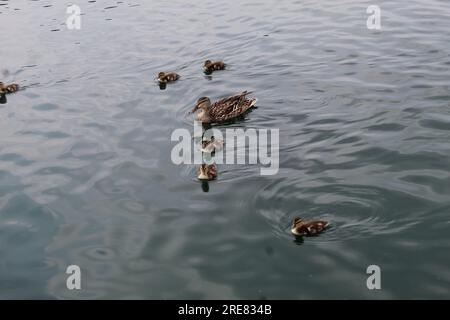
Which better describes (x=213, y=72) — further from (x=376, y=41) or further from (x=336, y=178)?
(x=336, y=178)

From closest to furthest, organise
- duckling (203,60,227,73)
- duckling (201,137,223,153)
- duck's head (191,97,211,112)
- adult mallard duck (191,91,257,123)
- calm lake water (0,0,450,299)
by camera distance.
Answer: calm lake water (0,0,450,299) → duckling (201,137,223,153) → duck's head (191,97,211,112) → adult mallard duck (191,91,257,123) → duckling (203,60,227,73)

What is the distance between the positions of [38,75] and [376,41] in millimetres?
10775

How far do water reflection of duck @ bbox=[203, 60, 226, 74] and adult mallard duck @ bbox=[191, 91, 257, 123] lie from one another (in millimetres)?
3391

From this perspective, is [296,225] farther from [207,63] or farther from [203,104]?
[207,63]

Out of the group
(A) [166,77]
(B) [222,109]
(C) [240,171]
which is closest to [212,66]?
(A) [166,77]

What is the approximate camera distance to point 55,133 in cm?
1422

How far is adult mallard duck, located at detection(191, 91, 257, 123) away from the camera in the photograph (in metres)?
13.8

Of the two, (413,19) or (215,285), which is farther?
(413,19)

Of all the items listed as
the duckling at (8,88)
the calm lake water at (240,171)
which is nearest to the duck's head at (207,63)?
the calm lake water at (240,171)

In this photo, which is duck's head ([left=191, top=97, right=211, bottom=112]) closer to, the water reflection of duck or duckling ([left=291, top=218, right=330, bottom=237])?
the water reflection of duck

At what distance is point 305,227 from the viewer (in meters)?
8.68

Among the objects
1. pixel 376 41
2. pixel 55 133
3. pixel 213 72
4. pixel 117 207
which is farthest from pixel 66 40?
pixel 117 207

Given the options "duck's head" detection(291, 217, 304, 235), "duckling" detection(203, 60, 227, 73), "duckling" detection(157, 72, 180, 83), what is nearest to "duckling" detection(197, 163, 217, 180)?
"duck's head" detection(291, 217, 304, 235)
